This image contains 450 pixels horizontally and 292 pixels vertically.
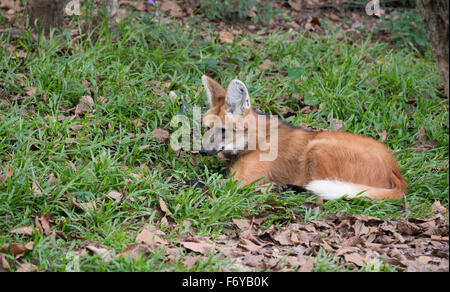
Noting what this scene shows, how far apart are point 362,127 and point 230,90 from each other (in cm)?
174

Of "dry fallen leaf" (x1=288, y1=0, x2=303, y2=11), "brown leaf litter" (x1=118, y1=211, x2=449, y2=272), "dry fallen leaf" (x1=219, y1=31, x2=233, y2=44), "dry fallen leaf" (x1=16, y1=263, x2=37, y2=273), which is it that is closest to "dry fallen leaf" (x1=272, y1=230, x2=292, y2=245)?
"brown leaf litter" (x1=118, y1=211, x2=449, y2=272)

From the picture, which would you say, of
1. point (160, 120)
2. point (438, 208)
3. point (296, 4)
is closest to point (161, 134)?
point (160, 120)

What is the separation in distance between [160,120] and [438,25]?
2646mm

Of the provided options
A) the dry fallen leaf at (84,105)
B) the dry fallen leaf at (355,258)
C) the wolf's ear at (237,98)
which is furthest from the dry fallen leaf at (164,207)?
the dry fallen leaf at (84,105)

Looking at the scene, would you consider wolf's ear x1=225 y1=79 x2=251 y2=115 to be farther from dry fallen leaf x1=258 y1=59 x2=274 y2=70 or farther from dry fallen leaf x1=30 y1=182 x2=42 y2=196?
dry fallen leaf x1=258 y1=59 x2=274 y2=70

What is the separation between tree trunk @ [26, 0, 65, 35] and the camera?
537cm

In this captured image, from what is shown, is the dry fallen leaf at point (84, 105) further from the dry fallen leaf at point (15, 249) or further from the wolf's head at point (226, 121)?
the dry fallen leaf at point (15, 249)

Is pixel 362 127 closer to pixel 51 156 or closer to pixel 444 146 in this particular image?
pixel 444 146

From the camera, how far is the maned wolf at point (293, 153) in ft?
12.6

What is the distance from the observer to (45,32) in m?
5.40

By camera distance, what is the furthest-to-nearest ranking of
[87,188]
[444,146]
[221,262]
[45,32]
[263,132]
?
[45,32] → [444,146] → [263,132] → [87,188] → [221,262]

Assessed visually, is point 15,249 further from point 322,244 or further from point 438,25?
point 438,25

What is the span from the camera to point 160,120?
4586 mm

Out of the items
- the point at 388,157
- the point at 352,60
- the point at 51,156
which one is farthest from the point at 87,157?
the point at 352,60
